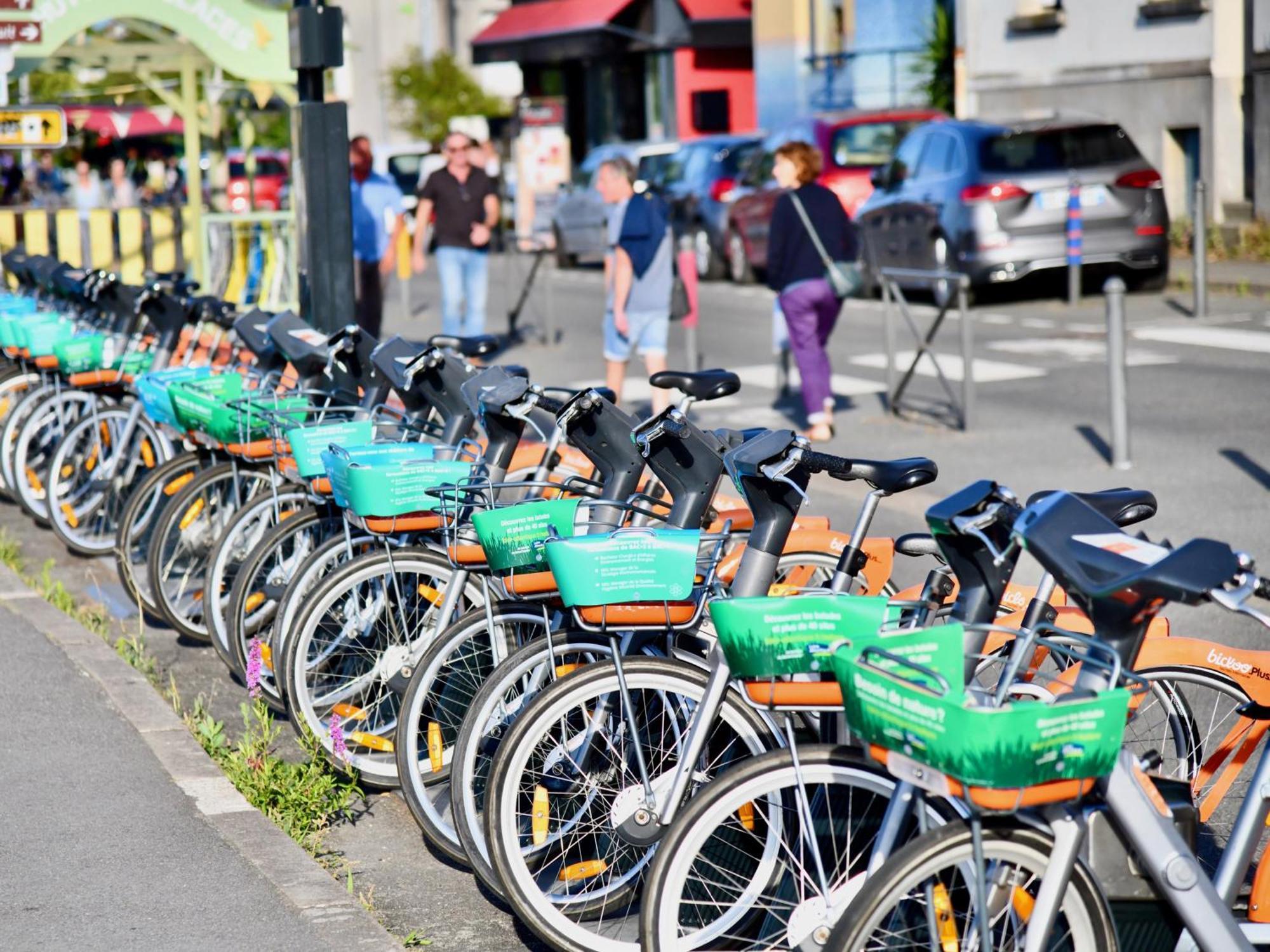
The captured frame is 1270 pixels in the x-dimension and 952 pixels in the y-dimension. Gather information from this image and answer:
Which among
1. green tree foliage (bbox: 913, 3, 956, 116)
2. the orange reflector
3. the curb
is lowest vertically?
the curb

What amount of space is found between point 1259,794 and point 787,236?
7.45 meters

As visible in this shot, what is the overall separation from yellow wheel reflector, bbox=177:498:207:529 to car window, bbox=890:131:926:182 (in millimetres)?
12396

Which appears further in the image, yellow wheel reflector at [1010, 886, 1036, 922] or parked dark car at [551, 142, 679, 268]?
Result: parked dark car at [551, 142, 679, 268]

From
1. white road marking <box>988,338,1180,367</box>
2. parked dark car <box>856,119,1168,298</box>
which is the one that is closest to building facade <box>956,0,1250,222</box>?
parked dark car <box>856,119,1168,298</box>

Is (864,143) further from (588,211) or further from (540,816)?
(540,816)

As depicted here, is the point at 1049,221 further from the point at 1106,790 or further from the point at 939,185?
the point at 1106,790

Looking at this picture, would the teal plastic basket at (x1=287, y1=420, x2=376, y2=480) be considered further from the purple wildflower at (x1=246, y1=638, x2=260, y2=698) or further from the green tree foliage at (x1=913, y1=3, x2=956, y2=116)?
the green tree foliage at (x1=913, y1=3, x2=956, y2=116)

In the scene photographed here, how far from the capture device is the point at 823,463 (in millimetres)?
4246

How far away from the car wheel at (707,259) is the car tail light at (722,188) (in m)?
0.43

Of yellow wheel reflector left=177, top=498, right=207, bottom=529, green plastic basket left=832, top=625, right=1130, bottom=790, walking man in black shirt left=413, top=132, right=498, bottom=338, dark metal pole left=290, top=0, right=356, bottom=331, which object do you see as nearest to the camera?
green plastic basket left=832, top=625, right=1130, bottom=790

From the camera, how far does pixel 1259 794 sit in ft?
12.4

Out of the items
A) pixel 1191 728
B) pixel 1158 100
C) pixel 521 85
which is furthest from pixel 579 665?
pixel 521 85

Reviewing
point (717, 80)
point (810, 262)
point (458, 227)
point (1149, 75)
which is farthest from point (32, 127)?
point (717, 80)

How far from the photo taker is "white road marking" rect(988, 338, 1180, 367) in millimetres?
13805
